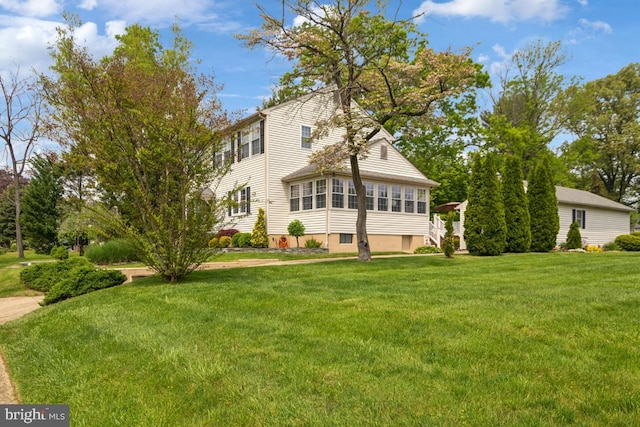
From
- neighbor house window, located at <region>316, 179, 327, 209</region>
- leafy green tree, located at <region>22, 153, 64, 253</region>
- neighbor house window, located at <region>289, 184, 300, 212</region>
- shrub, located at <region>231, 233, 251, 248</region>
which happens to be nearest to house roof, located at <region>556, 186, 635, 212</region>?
neighbor house window, located at <region>316, 179, 327, 209</region>

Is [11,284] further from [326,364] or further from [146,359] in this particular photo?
[326,364]

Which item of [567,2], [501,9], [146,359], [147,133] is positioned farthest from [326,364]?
[501,9]

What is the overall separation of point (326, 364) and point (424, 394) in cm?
95

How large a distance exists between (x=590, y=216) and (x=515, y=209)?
1197cm

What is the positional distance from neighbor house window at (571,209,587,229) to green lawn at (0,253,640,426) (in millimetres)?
20017

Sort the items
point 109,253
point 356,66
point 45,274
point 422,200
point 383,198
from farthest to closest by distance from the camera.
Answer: point 422,200 → point 383,198 → point 109,253 → point 356,66 → point 45,274

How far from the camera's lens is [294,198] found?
2145cm

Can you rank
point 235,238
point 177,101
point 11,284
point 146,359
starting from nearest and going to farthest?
point 146,359, point 177,101, point 11,284, point 235,238

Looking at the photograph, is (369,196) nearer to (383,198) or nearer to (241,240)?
(383,198)

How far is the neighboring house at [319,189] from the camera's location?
1998 cm

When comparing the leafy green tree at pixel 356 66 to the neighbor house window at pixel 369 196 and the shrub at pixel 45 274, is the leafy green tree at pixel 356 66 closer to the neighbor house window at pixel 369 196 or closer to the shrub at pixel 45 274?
the neighbor house window at pixel 369 196

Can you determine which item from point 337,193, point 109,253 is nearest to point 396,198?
point 337,193

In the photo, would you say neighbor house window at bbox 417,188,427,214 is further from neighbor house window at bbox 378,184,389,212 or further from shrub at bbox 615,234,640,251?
shrub at bbox 615,234,640,251

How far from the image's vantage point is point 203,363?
3.98 m
